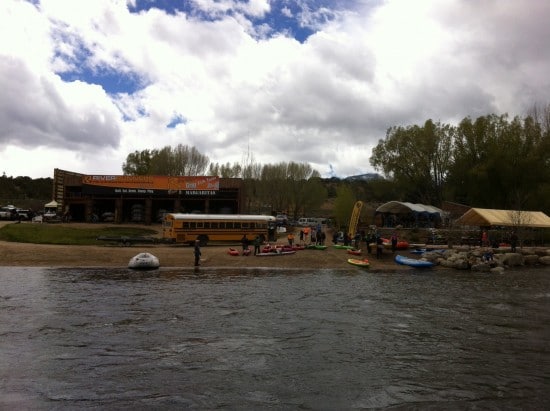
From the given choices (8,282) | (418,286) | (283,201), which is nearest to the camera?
(8,282)

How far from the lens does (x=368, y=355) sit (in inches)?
613

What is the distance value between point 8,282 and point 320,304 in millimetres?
19295

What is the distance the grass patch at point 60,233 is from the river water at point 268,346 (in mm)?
18116

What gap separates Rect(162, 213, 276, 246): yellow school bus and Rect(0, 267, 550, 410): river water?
18.3 meters

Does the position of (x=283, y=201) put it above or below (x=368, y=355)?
above

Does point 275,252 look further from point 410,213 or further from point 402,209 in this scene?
point 410,213

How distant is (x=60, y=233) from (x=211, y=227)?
16.4 metres

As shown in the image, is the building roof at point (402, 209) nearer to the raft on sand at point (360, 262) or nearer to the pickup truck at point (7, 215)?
the raft on sand at point (360, 262)

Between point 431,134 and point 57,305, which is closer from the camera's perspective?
point 57,305

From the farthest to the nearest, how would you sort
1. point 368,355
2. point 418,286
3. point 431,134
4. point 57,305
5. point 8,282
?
1. point 431,134
2. point 418,286
3. point 8,282
4. point 57,305
5. point 368,355

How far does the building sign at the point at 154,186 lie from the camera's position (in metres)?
65.9

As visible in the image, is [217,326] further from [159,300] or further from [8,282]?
[8,282]

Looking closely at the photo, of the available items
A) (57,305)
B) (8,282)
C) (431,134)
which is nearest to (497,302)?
(57,305)

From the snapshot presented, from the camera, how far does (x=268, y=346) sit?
1634 centimetres
